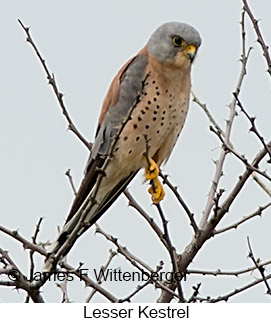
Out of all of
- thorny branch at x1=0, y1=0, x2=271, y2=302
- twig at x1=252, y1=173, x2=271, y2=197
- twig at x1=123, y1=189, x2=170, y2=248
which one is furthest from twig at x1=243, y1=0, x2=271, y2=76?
twig at x1=123, y1=189, x2=170, y2=248

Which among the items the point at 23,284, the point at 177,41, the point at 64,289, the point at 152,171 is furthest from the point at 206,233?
the point at 177,41

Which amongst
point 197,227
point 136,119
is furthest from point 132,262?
point 136,119

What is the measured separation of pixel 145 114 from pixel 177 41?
505 millimetres

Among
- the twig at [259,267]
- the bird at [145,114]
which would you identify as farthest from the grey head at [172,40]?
the twig at [259,267]

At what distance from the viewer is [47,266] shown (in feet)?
9.29

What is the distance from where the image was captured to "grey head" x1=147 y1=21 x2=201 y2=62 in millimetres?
4098

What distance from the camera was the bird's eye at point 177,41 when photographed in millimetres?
4149

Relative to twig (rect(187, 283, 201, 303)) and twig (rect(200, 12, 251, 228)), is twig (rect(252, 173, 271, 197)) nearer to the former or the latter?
twig (rect(200, 12, 251, 228))

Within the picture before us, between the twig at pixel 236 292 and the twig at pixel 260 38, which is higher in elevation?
the twig at pixel 260 38

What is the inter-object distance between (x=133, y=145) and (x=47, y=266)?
144cm

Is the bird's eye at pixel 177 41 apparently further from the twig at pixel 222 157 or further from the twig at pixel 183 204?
the twig at pixel 183 204

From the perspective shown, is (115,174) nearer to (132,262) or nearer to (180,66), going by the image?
(180,66)

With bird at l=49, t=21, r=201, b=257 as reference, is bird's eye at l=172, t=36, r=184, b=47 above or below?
above

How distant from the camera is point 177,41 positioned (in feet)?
13.7
